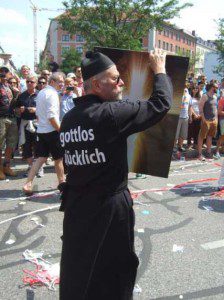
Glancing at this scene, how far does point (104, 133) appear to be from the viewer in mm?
2090

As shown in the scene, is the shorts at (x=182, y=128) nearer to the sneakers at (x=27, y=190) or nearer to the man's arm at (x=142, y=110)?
the sneakers at (x=27, y=190)

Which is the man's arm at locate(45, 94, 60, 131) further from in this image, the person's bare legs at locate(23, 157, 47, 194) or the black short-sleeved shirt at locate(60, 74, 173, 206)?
the black short-sleeved shirt at locate(60, 74, 173, 206)

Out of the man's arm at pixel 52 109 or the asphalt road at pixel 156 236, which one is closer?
the asphalt road at pixel 156 236

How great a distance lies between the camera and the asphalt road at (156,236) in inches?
132

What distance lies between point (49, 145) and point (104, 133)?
410 cm

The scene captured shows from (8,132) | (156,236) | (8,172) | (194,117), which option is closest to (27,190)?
(8,172)

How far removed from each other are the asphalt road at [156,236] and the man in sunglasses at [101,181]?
0.76 metres

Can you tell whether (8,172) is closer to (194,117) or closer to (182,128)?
(182,128)

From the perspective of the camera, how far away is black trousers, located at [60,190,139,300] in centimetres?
218

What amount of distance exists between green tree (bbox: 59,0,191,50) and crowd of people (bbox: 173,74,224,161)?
10.1m

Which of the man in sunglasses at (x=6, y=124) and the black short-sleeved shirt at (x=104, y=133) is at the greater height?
the black short-sleeved shirt at (x=104, y=133)

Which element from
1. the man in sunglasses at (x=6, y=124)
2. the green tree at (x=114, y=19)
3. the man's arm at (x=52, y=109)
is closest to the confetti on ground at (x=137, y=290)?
the man's arm at (x=52, y=109)

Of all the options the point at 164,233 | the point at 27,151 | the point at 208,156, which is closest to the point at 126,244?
the point at 164,233

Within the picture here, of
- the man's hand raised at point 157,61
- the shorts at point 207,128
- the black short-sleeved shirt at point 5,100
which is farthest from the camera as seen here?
the shorts at point 207,128
